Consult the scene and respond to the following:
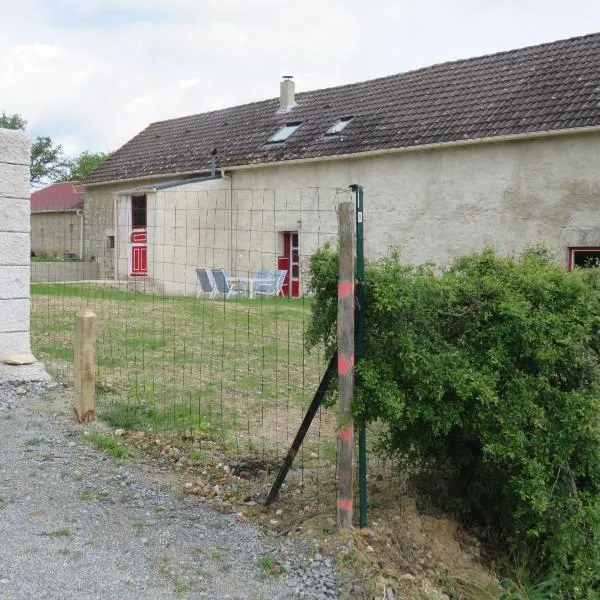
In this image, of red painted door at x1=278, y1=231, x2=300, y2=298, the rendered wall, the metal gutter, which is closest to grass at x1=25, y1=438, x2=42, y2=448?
the metal gutter

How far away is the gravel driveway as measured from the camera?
3.56 m

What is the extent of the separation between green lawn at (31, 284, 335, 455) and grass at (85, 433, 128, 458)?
0.36 m

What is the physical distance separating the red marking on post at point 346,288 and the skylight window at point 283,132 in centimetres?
1675

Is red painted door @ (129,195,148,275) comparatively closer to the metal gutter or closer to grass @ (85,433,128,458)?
the metal gutter

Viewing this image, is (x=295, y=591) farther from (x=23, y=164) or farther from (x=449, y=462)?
(x=23, y=164)

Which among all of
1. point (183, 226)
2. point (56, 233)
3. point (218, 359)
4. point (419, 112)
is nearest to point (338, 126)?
point (419, 112)

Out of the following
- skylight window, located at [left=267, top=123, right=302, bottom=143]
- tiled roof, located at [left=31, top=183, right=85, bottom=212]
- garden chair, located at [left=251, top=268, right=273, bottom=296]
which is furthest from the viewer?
tiled roof, located at [left=31, top=183, right=85, bottom=212]

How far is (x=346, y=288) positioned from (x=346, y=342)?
304mm

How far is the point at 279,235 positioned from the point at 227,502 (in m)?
15.6

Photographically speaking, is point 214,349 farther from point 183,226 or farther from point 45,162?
point 45,162

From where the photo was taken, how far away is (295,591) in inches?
142

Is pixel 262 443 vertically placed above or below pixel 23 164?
below

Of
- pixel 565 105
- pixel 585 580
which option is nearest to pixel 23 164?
pixel 585 580

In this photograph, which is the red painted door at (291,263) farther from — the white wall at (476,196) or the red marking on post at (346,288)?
the red marking on post at (346,288)
